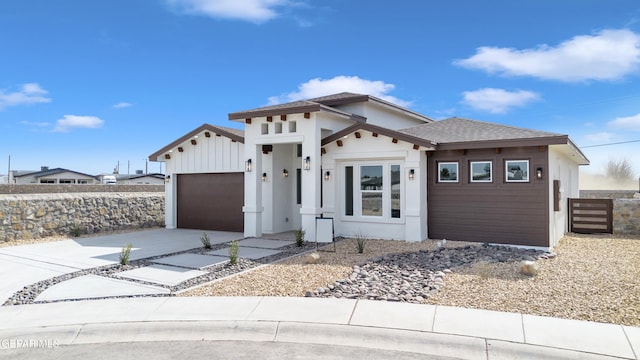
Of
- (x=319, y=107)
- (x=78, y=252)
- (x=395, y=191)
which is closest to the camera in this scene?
(x=78, y=252)

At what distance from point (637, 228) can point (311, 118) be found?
12.2 m

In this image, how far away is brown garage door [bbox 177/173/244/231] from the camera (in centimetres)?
1491

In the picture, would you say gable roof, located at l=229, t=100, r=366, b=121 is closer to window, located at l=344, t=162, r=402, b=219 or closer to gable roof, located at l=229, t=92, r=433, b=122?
gable roof, located at l=229, t=92, r=433, b=122

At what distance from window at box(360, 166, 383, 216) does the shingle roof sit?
5.71 ft

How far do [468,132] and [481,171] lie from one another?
1606mm

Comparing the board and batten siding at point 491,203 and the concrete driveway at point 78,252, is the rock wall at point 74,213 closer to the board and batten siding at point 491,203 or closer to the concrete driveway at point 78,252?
the concrete driveway at point 78,252

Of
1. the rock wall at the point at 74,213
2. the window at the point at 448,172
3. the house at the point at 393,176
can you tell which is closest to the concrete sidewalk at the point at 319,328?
the house at the point at 393,176

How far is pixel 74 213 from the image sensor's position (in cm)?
1416

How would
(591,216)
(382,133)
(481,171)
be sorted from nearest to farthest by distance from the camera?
(481,171) → (382,133) → (591,216)

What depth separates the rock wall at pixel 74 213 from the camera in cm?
1245

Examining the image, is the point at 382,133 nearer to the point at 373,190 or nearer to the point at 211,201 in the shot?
the point at 373,190

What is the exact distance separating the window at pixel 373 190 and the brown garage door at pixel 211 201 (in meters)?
4.57

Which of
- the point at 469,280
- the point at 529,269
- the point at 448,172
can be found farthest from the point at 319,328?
the point at 448,172

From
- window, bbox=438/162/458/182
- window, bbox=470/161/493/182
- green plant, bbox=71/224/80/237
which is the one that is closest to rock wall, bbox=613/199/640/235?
window, bbox=470/161/493/182
